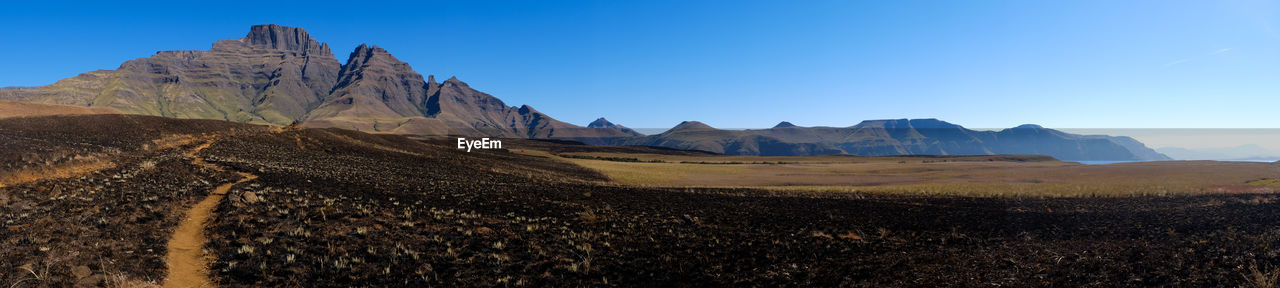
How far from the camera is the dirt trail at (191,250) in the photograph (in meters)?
9.18

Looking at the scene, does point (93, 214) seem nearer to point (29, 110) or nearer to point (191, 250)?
point (191, 250)

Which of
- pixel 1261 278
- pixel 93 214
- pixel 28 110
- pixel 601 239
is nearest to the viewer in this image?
pixel 1261 278

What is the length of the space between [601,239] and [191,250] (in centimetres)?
1033

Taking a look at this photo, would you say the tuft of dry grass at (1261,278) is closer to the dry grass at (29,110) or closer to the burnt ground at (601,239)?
the burnt ground at (601,239)

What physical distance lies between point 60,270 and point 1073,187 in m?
50.0

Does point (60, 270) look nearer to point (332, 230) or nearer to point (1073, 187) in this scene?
point (332, 230)

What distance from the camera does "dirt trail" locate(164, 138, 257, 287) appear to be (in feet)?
30.1

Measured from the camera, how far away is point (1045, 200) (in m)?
26.0

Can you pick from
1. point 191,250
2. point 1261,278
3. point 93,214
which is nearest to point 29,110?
point 93,214

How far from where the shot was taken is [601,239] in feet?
48.5

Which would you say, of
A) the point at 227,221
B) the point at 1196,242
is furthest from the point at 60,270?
the point at 1196,242

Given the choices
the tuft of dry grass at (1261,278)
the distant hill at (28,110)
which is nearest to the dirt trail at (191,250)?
the tuft of dry grass at (1261,278)

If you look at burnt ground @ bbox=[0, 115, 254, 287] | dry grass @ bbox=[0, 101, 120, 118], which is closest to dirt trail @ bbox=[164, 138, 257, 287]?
burnt ground @ bbox=[0, 115, 254, 287]

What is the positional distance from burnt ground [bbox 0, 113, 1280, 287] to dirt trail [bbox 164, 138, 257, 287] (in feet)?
0.96
